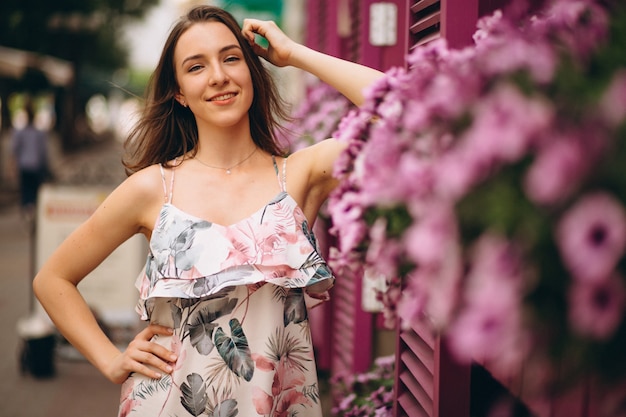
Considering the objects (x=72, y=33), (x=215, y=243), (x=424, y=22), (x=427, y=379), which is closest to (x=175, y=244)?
(x=215, y=243)

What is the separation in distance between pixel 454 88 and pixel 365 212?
0.34m

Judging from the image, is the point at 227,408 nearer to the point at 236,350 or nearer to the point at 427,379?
the point at 236,350

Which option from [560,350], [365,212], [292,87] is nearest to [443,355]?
[365,212]

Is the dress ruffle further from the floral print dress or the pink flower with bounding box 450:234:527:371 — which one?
the pink flower with bounding box 450:234:527:371

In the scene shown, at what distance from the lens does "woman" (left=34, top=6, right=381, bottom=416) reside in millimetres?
2234

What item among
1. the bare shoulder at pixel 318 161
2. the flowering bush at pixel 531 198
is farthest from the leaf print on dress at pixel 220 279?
the flowering bush at pixel 531 198

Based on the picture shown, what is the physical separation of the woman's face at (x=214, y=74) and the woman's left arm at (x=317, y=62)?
128 mm

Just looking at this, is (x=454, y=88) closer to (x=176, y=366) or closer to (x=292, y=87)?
(x=176, y=366)

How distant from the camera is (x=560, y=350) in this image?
2.82 ft

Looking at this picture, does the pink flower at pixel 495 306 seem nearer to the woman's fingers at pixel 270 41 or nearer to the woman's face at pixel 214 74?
the woman's face at pixel 214 74

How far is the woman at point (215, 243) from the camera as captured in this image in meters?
2.23

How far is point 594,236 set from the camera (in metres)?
0.78

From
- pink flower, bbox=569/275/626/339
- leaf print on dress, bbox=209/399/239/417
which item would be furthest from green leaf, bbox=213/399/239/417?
pink flower, bbox=569/275/626/339

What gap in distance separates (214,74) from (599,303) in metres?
1.72
